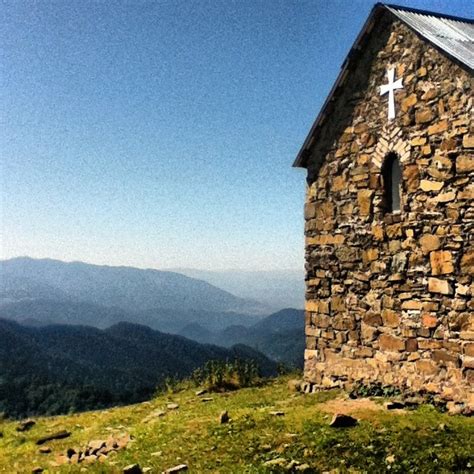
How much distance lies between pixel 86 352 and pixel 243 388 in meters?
51.4

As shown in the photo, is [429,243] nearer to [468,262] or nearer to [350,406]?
[468,262]

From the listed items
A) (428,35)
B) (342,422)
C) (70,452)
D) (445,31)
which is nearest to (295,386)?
(342,422)

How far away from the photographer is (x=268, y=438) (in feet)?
25.3

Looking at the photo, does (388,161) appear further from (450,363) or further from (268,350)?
(268,350)

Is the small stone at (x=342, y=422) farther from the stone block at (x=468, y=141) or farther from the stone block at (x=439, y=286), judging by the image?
the stone block at (x=468, y=141)

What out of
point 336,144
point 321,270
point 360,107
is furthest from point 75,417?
point 360,107

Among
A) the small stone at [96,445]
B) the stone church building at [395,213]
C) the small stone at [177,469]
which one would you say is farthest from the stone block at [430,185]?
the small stone at [96,445]

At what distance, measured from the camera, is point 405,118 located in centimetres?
990

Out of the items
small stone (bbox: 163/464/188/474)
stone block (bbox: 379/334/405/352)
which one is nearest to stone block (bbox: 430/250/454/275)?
stone block (bbox: 379/334/405/352)

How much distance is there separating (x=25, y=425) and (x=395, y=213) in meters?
9.12

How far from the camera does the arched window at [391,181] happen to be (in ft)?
33.3

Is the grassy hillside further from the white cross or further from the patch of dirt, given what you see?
the white cross

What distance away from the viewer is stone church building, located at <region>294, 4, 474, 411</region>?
8.95m

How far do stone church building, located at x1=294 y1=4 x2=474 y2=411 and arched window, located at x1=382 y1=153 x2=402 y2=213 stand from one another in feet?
0.07
